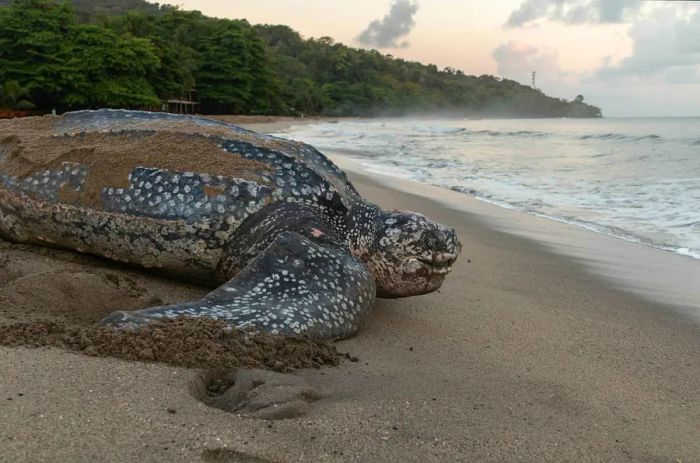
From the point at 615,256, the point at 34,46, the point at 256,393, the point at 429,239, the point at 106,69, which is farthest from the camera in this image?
the point at 106,69

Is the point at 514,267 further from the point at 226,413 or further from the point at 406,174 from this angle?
the point at 406,174

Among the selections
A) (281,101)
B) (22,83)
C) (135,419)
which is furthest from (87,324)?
(281,101)

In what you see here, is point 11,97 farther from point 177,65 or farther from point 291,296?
point 291,296

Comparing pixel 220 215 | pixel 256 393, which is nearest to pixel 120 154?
pixel 220 215

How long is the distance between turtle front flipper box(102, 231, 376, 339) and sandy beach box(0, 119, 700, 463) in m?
0.17

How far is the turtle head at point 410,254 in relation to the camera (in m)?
3.02

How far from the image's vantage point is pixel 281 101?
69250mm

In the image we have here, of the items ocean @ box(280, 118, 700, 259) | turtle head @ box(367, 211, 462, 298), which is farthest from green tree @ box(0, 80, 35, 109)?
turtle head @ box(367, 211, 462, 298)

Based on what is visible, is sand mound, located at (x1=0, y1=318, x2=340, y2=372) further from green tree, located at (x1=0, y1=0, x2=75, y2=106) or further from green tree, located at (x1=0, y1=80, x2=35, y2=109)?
green tree, located at (x1=0, y1=0, x2=75, y2=106)

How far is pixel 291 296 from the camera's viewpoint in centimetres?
254

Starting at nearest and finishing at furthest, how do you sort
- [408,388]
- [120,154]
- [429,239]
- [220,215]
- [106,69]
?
[408,388] → [429,239] → [220,215] → [120,154] → [106,69]

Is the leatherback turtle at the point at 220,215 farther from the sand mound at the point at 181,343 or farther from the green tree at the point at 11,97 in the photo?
the green tree at the point at 11,97

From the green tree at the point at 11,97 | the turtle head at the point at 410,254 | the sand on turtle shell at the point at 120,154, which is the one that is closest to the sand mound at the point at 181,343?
the turtle head at the point at 410,254

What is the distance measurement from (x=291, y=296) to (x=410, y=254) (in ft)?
2.47
